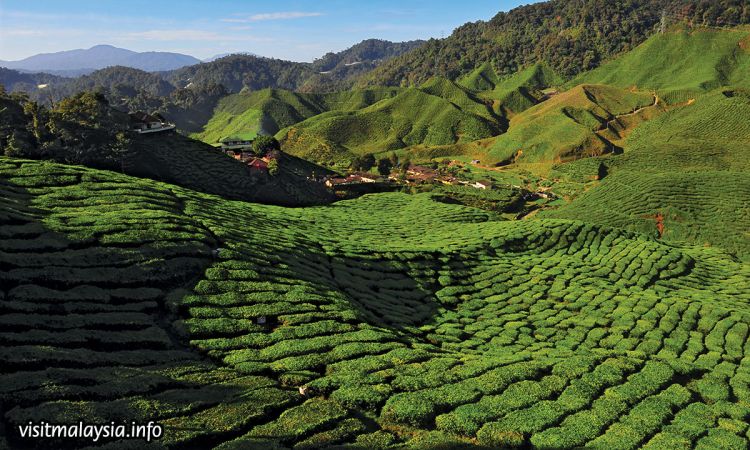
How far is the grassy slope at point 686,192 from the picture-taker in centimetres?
10194

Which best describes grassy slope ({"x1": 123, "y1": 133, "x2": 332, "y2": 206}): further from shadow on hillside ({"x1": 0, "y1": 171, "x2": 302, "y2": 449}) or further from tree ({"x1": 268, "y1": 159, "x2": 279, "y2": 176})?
shadow on hillside ({"x1": 0, "y1": 171, "x2": 302, "y2": 449})

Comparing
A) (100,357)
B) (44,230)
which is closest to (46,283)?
(44,230)

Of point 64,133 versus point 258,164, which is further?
point 258,164

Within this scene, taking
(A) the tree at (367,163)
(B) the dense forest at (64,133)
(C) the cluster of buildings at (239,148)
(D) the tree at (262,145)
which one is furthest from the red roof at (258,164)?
(A) the tree at (367,163)

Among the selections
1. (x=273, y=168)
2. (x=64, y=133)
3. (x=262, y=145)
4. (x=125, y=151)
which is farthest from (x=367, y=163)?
(x=64, y=133)

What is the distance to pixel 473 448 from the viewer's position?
71.4ft

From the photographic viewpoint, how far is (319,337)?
31266mm

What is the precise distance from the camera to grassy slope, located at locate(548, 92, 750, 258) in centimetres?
10194

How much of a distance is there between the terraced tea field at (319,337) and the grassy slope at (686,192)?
49.7m

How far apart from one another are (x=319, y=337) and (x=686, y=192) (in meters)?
125

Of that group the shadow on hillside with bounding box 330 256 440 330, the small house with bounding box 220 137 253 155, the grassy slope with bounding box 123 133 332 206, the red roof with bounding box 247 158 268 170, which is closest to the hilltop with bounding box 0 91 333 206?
the grassy slope with bounding box 123 133 332 206

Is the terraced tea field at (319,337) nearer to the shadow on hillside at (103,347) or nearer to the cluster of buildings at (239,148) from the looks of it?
the shadow on hillside at (103,347)

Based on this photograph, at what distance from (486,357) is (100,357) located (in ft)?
91.3

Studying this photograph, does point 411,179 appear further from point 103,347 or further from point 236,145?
point 103,347
